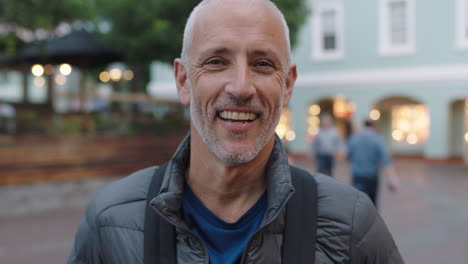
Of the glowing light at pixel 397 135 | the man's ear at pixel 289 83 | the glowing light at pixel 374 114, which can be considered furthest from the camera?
the glowing light at pixel 397 135

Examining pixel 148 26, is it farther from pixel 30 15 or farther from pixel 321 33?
pixel 321 33

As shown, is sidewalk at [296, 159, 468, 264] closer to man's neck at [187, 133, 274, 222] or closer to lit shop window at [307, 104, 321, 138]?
man's neck at [187, 133, 274, 222]

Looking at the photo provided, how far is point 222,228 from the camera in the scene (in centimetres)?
152

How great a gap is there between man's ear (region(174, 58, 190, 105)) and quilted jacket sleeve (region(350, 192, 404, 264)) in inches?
25.4

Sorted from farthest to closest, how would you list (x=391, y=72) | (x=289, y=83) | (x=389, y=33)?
(x=389, y=33) → (x=391, y=72) → (x=289, y=83)

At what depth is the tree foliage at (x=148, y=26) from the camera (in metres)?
13.9

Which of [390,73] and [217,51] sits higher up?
[390,73]

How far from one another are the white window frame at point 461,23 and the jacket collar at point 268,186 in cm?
2009

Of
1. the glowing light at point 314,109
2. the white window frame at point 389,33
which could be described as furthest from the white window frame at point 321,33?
the glowing light at point 314,109

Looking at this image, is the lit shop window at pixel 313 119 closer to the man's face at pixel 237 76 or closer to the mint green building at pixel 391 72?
the mint green building at pixel 391 72

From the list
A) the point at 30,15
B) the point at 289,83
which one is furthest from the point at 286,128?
the point at 289,83

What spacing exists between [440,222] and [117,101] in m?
8.05

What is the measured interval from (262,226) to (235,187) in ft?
0.70

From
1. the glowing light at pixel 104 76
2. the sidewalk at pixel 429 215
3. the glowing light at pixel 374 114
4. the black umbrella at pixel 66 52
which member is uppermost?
the glowing light at pixel 104 76
